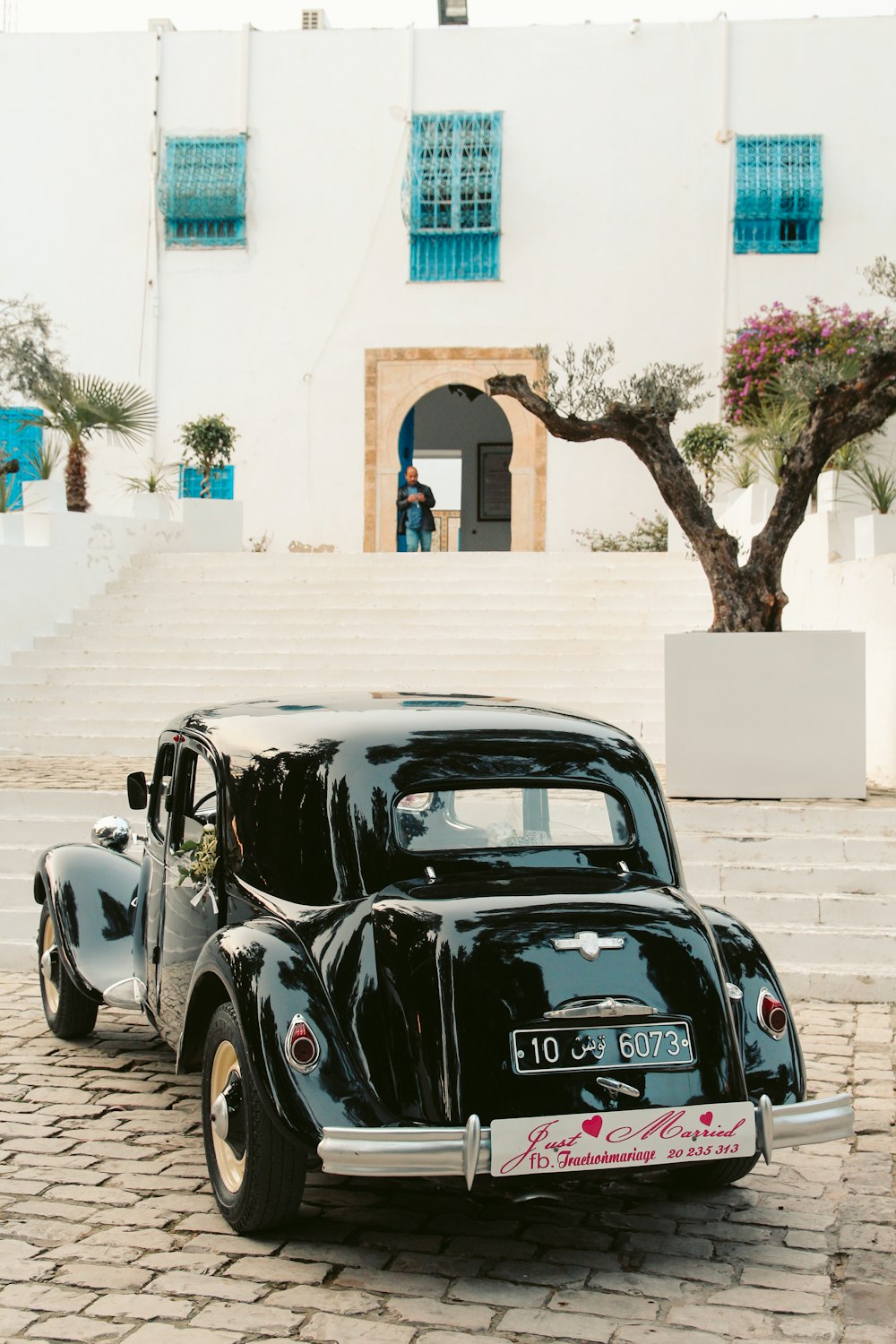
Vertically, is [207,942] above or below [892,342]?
below

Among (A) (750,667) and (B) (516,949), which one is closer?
(B) (516,949)

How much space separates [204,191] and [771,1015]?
60.3ft

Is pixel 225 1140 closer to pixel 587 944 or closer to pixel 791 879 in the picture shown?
pixel 587 944

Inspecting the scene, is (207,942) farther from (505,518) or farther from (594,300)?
(505,518)

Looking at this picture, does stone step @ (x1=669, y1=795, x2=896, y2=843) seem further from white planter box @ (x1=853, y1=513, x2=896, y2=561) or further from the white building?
the white building

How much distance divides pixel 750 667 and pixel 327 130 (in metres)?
14.2

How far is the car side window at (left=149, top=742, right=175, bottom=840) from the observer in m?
5.15

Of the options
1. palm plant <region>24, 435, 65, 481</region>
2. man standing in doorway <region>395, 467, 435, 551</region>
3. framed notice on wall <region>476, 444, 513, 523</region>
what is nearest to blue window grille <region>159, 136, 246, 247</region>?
palm plant <region>24, 435, 65, 481</region>

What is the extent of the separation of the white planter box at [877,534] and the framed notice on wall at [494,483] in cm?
1617

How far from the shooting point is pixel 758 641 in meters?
8.55

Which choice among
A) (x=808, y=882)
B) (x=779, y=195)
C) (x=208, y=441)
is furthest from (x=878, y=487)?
(x=779, y=195)

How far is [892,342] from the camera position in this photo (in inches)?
354

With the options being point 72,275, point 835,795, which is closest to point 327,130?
point 72,275

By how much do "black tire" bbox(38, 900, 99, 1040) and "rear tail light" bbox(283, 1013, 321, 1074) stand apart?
2.09 metres
